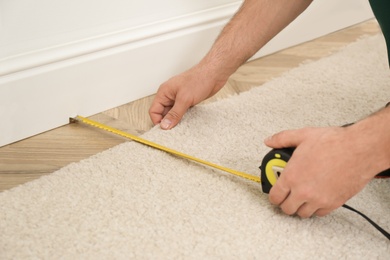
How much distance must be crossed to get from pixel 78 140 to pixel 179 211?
0.35 meters

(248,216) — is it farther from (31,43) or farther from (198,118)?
(31,43)

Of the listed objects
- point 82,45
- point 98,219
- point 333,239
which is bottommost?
point 333,239

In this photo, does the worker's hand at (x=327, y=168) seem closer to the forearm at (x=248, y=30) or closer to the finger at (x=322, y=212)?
the finger at (x=322, y=212)

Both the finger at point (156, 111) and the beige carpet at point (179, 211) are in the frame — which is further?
the finger at point (156, 111)

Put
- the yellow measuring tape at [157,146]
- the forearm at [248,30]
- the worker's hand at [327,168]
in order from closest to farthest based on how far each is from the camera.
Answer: the worker's hand at [327,168] → the yellow measuring tape at [157,146] → the forearm at [248,30]

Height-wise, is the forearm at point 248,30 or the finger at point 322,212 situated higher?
the forearm at point 248,30

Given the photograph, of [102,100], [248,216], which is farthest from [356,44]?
[248,216]

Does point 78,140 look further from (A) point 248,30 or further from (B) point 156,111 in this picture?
(A) point 248,30

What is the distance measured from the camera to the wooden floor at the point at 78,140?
966 mm

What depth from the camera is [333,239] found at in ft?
2.63

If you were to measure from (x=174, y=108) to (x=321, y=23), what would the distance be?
903mm

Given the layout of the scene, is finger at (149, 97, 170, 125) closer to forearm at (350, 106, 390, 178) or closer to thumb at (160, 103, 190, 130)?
thumb at (160, 103, 190, 130)

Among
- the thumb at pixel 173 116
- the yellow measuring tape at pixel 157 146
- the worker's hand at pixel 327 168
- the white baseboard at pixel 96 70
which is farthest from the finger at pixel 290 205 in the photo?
the white baseboard at pixel 96 70

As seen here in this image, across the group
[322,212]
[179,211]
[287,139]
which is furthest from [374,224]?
[179,211]
